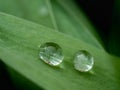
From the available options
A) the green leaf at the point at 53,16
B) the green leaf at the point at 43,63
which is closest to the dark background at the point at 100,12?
the green leaf at the point at 53,16

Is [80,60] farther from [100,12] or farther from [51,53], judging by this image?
[100,12]

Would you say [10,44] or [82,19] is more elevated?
[10,44]

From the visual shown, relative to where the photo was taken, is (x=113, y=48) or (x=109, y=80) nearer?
(x=109, y=80)

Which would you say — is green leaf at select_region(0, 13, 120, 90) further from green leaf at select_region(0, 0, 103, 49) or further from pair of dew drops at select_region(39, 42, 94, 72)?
green leaf at select_region(0, 0, 103, 49)

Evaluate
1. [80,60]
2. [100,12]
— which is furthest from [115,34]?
[80,60]

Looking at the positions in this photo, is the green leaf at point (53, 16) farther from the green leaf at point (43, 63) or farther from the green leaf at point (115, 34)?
the green leaf at point (43, 63)

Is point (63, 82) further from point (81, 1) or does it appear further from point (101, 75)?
point (81, 1)

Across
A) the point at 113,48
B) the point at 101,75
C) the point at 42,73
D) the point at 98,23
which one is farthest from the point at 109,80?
the point at 98,23
